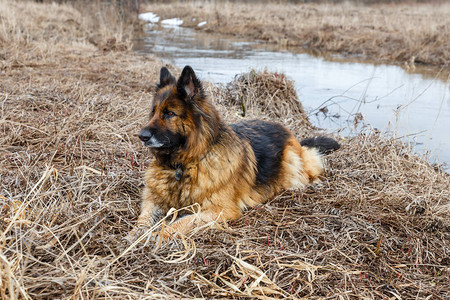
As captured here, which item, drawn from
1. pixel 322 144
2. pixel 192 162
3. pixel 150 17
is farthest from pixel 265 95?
pixel 150 17

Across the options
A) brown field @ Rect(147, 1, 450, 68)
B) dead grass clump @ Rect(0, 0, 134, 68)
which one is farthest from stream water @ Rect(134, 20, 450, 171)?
brown field @ Rect(147, 1, 450, 68)

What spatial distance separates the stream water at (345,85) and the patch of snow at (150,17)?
13.1 meters

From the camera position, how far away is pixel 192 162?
3.45 m

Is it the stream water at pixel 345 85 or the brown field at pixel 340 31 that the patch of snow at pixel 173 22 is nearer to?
the brown field at pixel 340 31

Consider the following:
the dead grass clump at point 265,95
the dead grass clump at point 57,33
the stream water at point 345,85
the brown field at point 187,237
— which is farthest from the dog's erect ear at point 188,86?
the dead grass clump at point 57,33

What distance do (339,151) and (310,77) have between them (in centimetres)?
617

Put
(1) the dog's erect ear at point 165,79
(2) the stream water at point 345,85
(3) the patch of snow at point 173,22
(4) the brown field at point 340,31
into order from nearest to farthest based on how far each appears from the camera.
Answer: (1) the dog's erect ear at point 165,79, (2) the stream water at point 345,85, (4) the brown field at point 340,31, (3) the patch of snow at point 173,22

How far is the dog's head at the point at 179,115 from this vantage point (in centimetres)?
322

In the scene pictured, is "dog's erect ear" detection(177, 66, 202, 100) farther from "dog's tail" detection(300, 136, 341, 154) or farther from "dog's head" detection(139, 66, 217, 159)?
"dog's tail" detection(300, 136, 341, 154)

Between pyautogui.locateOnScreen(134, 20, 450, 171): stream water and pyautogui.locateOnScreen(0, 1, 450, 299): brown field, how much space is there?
3.32ft

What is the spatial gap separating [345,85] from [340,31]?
973cm

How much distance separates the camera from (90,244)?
2.62m

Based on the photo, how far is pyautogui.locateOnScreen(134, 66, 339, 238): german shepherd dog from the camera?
327cm

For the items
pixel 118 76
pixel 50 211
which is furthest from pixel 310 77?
pixel 50 211
